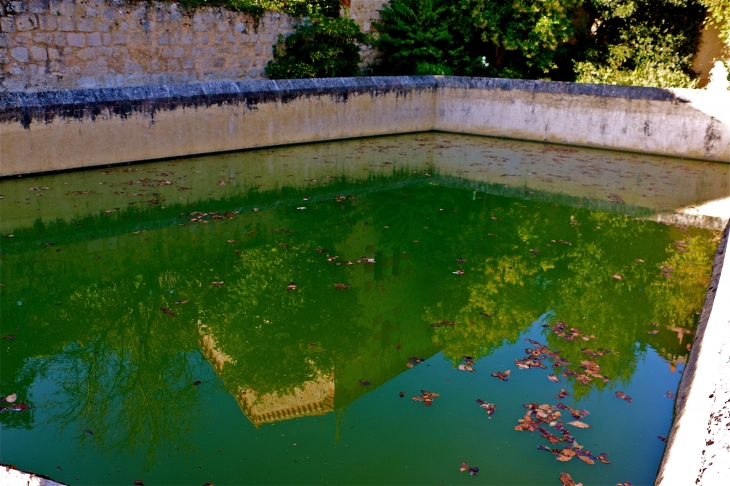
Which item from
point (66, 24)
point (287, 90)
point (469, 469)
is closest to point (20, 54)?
point (66, 24)

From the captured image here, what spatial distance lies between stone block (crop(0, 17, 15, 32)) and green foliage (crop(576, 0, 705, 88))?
13.2 metres

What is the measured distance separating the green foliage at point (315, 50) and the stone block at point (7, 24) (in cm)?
552

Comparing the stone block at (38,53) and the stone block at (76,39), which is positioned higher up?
the stone block at (76,39)

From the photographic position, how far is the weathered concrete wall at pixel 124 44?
10914 mm

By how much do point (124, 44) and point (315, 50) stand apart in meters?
4.57

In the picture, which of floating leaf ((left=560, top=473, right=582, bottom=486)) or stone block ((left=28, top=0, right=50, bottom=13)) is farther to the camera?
stone block ((left=28, top=0, right=50, bottom=13))

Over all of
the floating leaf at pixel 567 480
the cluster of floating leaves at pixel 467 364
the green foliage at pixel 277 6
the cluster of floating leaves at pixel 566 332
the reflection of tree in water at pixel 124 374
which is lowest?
the reflection of tree in water at pixel 124 374

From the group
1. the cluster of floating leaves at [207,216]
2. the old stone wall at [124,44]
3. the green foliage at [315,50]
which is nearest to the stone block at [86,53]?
the old stone wall at [124,44]

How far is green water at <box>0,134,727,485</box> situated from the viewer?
404 centimetres

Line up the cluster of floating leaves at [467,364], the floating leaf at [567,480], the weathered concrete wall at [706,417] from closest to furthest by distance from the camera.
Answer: the weathered concrete wall at [706,417] < the floating leaf at [567,480] < the cluster of floating leaves at [467,364]

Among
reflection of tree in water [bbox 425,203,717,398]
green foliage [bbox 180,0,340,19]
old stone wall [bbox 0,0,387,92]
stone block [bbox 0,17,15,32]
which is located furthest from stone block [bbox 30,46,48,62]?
reflection of tree in water [bbox 425,203,717,398]

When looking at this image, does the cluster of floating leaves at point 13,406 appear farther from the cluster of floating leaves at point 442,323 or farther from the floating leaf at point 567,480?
the floating leaf at point 567,480

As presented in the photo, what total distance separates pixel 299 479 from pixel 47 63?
10.2 meters

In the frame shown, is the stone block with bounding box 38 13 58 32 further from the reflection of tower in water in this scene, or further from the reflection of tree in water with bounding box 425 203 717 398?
the reflection of tower in water
